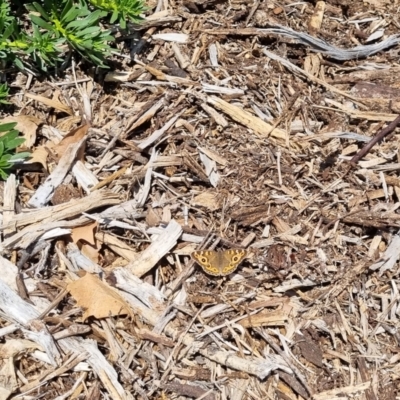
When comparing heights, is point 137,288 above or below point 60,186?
below

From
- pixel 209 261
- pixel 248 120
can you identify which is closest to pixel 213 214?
pixel 209 261

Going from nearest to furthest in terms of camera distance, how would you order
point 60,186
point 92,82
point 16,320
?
point 16,320 → point 60,186 → point 92,82

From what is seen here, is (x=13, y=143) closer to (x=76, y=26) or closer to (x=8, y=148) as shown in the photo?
(x=8, y=148)

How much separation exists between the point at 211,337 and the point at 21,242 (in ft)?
3.43

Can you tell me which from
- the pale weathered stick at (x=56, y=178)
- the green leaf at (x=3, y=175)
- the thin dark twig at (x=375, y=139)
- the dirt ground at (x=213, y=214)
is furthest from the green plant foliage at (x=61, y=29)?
the thin dark twig at (x=375, y=139)

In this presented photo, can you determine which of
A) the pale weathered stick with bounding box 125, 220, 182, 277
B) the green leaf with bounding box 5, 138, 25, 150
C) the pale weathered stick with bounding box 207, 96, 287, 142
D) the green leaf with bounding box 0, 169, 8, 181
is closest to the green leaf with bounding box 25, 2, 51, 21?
the green leaf with bounding box 5, 138, 25, 150

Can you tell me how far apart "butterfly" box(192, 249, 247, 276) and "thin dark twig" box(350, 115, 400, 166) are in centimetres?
82

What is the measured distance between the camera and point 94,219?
10.2 feet

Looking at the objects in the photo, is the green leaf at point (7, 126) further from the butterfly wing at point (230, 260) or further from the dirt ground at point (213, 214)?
the butterfly wing at point (230, 260)

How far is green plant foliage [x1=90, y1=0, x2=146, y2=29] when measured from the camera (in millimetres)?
3242

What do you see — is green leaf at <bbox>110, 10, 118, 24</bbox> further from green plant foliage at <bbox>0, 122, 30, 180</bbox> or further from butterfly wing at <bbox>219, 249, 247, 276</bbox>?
butterfly wing at <bbox>219, 249, 247, 276</bbox>

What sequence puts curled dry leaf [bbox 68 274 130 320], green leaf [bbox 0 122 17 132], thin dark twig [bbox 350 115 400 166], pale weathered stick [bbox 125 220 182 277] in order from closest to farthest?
curled dry leaf [bbox 68 274 130 320] → pale weathered stick [bbox 125 220 182 277] → green leaf [bbox 0 122 17 132] → thin dark twig [bbox 350 115 400 166]

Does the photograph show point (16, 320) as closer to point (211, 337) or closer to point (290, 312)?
point (211, 337)

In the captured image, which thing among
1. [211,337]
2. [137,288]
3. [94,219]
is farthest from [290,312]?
[94,219]
